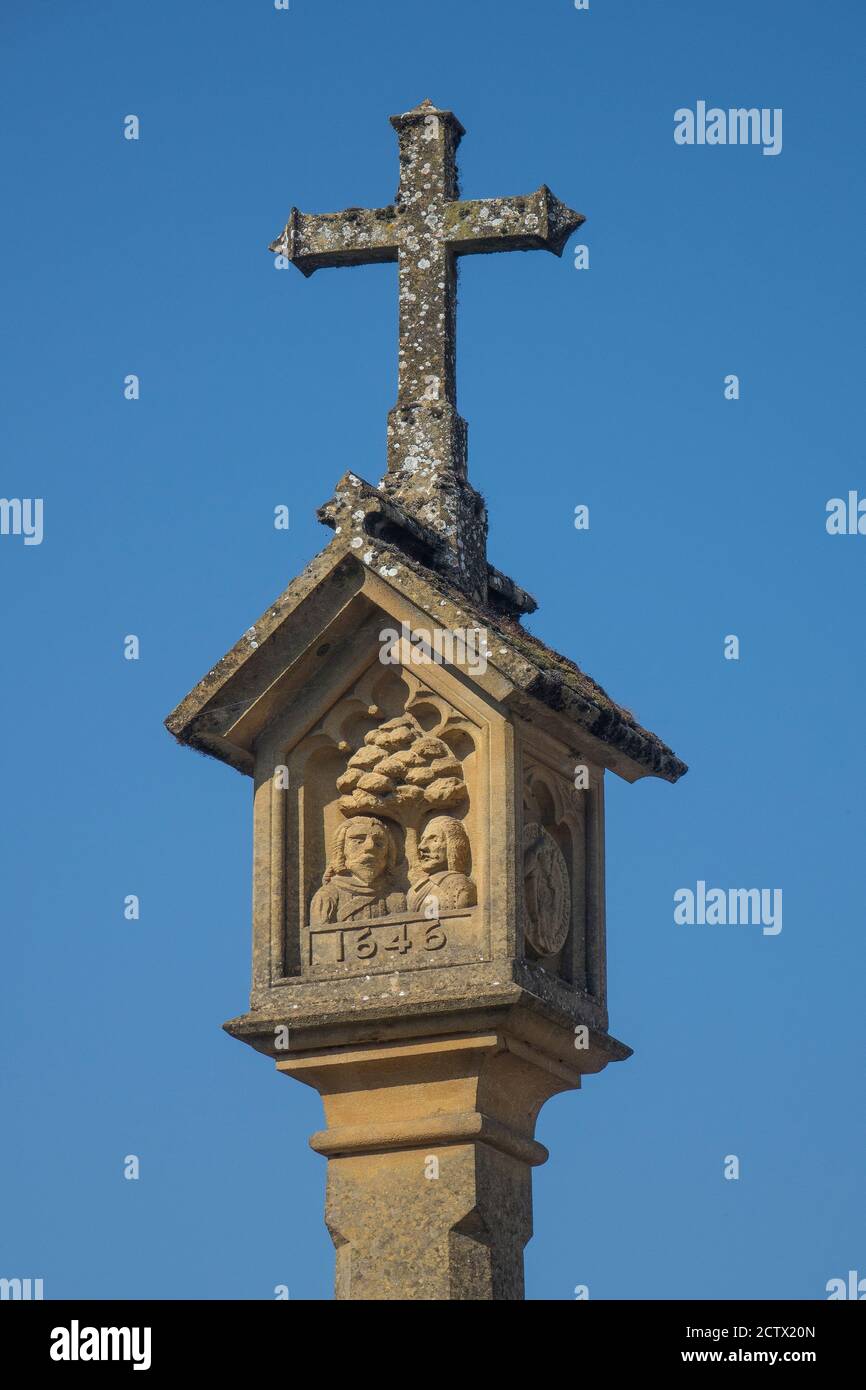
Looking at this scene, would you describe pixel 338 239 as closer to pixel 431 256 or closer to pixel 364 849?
pixel 431 256

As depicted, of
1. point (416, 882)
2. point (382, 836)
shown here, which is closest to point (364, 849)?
point (382, 836)

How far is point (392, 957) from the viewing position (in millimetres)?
16484

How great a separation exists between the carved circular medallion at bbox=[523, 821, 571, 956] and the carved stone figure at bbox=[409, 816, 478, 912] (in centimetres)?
29

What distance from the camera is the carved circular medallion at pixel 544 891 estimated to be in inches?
656

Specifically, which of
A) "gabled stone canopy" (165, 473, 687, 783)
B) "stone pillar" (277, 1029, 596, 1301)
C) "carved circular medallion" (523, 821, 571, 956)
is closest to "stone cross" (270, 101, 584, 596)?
"gabled stone canopy" (165, 473, 687, 783)

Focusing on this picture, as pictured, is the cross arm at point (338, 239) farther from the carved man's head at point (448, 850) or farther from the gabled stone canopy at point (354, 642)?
the carved man's head at point (448, 850)

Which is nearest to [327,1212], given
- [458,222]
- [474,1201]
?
[474,1201]

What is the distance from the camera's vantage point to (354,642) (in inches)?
669

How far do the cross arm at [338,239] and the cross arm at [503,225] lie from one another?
1.05 ft

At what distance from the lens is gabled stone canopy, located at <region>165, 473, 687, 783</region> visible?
1664 cm

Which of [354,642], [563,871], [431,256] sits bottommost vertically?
[563,871]

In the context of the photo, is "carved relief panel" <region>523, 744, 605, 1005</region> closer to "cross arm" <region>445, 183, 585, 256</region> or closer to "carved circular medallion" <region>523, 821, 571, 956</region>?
"carved circular medallion" <region>523, 821, 571, 956</region>

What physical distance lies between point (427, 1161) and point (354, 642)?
2.35 meters

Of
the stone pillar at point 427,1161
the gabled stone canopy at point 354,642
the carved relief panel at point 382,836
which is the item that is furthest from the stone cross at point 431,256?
the stone pillar at point 427,1161
